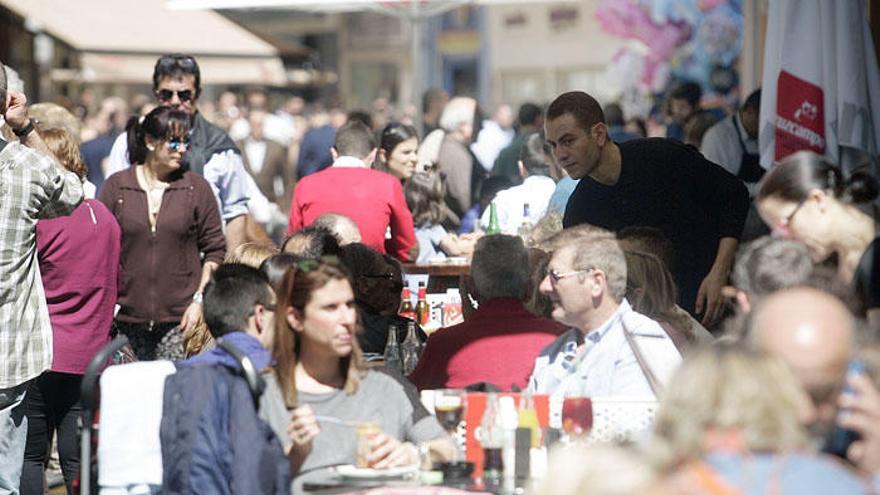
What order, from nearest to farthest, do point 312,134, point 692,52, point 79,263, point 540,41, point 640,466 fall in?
point 640,466 → point 79,263 → point 312,134 → point 692,52 → point 540,41

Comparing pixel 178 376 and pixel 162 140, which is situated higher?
pixel 162 140

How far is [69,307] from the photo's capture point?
23.9ft

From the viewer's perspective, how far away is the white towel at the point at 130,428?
16.6 feet

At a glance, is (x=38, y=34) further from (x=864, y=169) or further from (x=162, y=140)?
(x=864, y=169)

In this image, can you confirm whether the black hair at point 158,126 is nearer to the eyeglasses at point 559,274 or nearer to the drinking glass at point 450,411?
the eyeglasses at point 559,274

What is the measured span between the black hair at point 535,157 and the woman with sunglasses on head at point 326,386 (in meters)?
5.68

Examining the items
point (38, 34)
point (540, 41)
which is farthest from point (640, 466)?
point (540, 41)

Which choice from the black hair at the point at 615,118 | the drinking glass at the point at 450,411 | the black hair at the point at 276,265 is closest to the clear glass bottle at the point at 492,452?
the drinking glass at the point at 450,411

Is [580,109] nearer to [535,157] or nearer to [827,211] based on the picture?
[827,211]

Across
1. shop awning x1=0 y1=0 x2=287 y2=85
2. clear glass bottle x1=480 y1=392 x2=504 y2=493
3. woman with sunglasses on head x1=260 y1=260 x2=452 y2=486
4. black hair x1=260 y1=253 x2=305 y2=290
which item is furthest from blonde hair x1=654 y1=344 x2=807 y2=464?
shop awning x1=0 y1=0 x2=287 y2=85

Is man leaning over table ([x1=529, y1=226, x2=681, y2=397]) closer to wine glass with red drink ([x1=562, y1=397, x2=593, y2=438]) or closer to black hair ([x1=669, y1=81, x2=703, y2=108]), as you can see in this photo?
wine glass with red drink ([x1=562, y1=397, x2=593, y2=438])

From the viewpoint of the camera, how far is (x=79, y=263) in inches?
289

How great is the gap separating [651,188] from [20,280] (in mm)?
2841

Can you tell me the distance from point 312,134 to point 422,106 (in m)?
2.80
